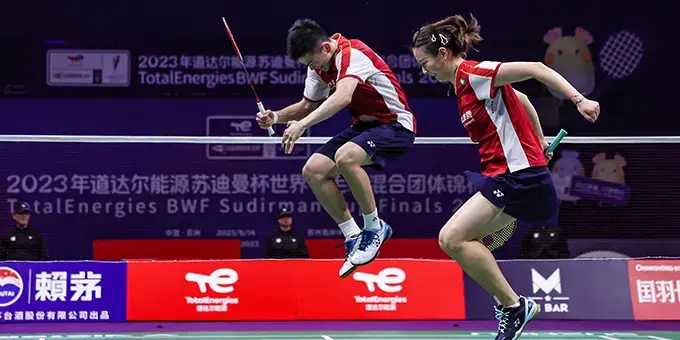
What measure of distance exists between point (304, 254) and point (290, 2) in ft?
16.2

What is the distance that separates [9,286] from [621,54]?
915cm

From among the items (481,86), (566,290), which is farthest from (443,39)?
(566,290)

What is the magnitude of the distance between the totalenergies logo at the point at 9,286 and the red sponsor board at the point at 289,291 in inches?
44.6

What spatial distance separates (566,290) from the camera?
36.4 ft

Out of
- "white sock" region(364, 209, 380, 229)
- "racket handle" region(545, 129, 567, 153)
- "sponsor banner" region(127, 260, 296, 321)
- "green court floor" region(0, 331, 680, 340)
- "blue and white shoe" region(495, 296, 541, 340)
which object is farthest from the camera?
"sponsor banner" region(127, 260, 296, 321)

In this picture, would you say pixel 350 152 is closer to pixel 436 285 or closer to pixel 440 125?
pixel 436 285

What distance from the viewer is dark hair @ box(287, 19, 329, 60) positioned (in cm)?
709

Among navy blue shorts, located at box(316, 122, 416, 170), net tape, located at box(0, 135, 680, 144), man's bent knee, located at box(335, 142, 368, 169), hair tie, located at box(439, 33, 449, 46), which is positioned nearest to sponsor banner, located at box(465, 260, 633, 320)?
net tape, located at box(0, 135, 680, 144)

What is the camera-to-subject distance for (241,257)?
40.3ft

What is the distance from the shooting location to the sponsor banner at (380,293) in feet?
35.9

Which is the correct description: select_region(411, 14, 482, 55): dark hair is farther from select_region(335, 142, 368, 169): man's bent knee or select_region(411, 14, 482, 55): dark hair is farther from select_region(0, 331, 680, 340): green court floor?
select_region(0, 331, 680, 340): green court floor

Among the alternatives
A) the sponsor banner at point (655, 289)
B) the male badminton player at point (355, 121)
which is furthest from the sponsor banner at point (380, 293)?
the male badminton player at point (355, 121)

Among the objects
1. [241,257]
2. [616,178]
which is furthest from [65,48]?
[616,178]

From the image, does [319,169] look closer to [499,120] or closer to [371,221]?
[371,221]
